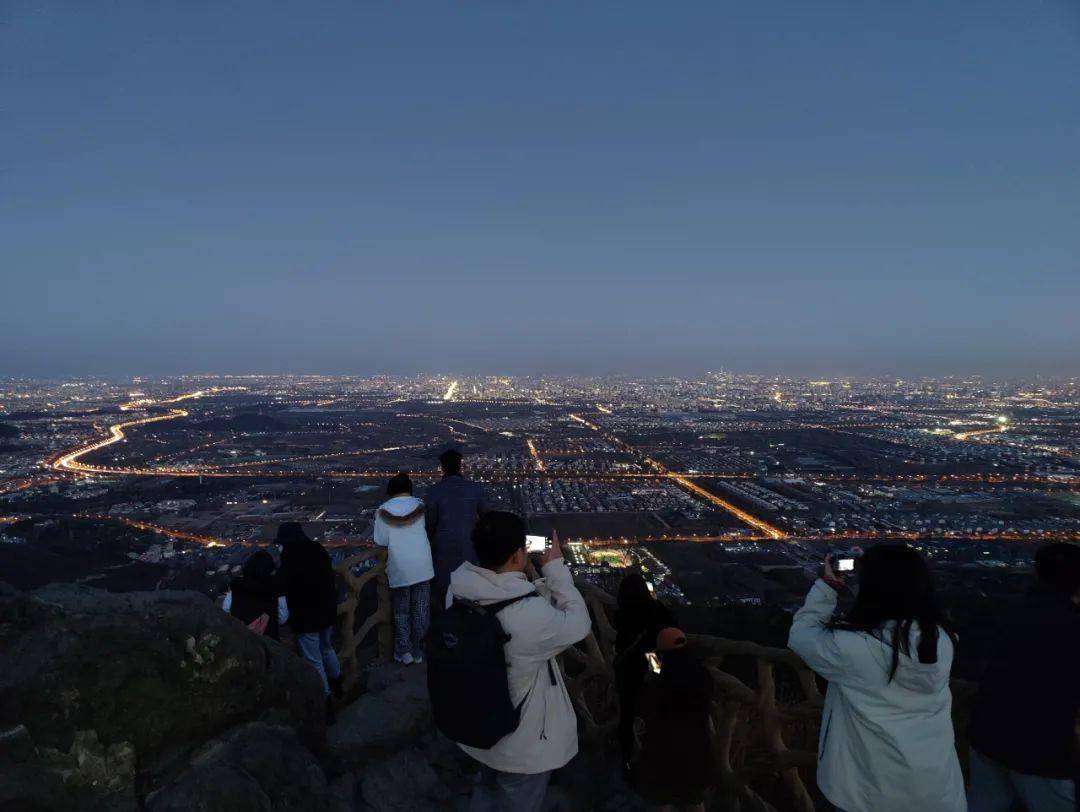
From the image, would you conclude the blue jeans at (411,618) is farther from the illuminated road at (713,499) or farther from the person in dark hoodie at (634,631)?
the illuminated road at (713,499)

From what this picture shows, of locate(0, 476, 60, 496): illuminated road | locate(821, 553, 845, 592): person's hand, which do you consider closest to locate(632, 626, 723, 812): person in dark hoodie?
locate(821, 553, 845, 592): person's hand

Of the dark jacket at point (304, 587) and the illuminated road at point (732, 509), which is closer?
the dark jacket at point (304, 587)

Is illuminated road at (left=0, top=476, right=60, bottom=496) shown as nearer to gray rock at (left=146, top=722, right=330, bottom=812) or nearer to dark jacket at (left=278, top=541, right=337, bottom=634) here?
dark jacket at (left=278, top=541, right=337, bottom=634)

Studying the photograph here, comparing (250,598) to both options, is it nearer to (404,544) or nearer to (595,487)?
(404,544)

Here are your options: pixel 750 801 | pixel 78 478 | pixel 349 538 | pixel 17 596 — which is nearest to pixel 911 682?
pixel 750 801

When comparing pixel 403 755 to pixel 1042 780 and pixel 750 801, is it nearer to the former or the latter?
pixel 750 801

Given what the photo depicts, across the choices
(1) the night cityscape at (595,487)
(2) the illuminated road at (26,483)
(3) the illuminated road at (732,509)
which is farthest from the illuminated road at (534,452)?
(2) the illuminated road at (26,483)
